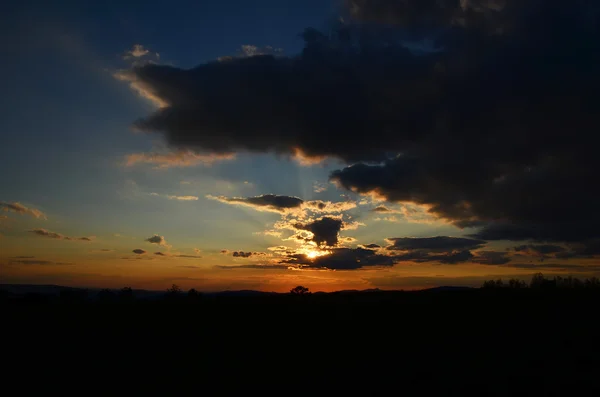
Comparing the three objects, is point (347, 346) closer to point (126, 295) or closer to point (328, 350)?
point (328, 350)

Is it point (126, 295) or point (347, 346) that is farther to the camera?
point (126, 295)

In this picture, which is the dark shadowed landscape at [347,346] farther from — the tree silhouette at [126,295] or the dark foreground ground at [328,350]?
the tree silhouette at [126,295]

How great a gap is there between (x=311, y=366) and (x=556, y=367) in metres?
10.8

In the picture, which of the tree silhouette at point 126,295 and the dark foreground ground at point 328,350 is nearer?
the dark foreground ground at point 328,350

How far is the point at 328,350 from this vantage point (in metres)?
24.3

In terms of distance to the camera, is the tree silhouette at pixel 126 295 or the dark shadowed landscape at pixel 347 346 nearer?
the dark shadowed landscape at pixel 347 346

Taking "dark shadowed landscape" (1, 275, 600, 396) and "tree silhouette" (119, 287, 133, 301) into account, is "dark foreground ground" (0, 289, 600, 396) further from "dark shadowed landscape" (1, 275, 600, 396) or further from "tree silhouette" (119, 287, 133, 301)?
"tree silhouette" (119, 287, 133, 301)

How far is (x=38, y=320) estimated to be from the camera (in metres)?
35.0

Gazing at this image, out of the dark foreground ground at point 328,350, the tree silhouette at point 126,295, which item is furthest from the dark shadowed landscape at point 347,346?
the tree silhouette at point 126,295

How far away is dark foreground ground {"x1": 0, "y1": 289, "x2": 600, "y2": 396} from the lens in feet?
63.8

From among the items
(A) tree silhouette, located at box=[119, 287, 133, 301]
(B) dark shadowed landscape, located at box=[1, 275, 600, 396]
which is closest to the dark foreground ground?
(B) dark shadowed landscape, located at box=[1, 275, 600, 396]

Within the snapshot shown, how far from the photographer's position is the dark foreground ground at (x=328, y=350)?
19.5 meters

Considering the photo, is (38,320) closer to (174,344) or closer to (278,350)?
(174,344)

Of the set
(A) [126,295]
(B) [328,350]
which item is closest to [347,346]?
(B) [328,350]
